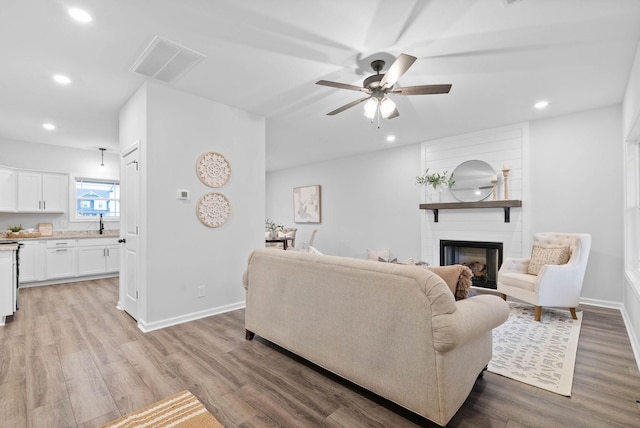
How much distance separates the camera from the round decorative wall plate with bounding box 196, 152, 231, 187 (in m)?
3.59

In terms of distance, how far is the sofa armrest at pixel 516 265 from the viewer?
12.8 feet

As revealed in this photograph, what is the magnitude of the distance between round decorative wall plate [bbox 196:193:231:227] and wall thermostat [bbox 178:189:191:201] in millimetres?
142

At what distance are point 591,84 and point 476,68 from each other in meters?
1.45

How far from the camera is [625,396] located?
196 cm

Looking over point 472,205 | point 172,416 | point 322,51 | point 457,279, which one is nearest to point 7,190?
point 172,416

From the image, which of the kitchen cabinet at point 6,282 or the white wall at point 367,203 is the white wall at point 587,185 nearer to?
the white wall at point 367,203

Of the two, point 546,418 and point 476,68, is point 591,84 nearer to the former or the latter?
point 476,68

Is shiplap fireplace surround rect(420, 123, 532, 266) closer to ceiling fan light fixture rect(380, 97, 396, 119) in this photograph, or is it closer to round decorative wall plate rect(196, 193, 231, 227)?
ceiling fan light fixture rect(380, 97, 396, 119)

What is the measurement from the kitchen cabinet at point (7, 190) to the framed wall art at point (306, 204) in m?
5.44

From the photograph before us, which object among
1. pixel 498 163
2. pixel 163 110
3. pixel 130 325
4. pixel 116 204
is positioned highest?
pixel 163 110

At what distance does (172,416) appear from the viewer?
1765 millimetres

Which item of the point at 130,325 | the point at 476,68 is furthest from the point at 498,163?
the point at 130,325

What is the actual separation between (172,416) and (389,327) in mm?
1363

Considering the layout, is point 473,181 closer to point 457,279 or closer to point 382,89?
point 382,89
